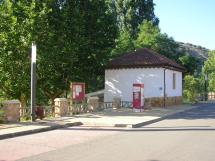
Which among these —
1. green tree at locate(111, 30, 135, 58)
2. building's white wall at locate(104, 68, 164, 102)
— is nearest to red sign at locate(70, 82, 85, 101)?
building's white wall at locate(104, 68, 164, 102)

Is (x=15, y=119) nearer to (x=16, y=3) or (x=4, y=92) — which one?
(x=4, y=92)

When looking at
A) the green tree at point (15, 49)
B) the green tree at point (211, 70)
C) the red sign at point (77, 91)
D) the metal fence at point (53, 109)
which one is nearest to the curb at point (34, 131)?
the metal fence at point (53, 109)

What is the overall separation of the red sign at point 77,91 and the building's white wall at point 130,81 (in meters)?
10.3

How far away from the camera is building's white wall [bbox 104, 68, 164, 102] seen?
35.8 m

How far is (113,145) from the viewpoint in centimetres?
1331

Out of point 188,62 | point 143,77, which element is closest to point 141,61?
point 143,77

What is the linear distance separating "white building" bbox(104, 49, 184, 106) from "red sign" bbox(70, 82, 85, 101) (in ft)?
26.7

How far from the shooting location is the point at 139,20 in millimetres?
58750

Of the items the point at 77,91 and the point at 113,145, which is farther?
the point at 77,91

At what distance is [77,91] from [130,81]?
10.9 meters

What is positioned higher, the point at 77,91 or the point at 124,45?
the point at 124,45

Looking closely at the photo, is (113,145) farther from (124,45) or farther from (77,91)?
(124,45)

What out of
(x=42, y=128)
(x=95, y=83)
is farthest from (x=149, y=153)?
(x=95, y=83)

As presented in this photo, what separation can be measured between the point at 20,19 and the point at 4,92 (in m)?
5.20
